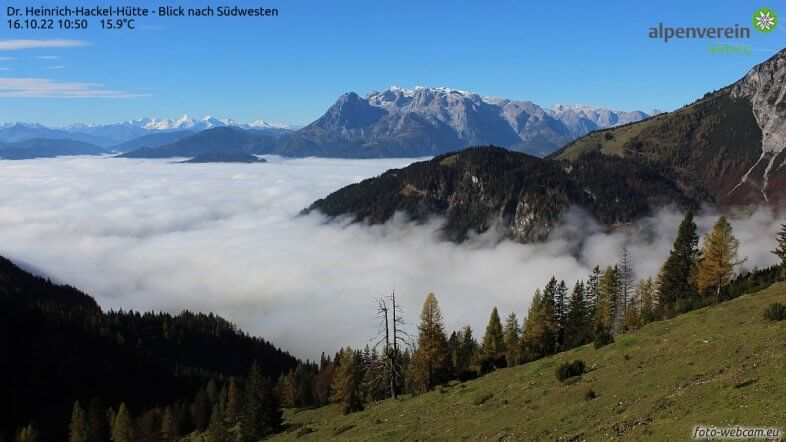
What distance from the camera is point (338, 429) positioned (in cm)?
4816

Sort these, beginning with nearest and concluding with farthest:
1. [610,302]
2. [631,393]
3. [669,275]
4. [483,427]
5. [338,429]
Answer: [631,393] < [483,427] < [338,429] < [669,275] < [610,302]

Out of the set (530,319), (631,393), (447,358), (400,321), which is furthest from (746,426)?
(530,319)

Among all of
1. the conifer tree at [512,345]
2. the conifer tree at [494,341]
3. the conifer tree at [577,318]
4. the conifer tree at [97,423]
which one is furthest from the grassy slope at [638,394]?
the conifer tree at [97,423]

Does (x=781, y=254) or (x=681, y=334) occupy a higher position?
(x=781, y=254)

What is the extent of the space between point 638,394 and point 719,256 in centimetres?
4706

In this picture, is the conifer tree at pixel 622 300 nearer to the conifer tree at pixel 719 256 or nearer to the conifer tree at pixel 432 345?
the conifer tree at pixel 719 256

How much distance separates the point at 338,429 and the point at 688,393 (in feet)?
109

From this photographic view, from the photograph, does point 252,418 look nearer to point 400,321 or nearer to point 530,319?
point 400,321

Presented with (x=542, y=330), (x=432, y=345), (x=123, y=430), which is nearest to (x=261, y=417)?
(x=432, y=345)

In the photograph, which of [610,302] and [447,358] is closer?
[447,358]

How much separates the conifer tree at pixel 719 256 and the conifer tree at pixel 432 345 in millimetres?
37071

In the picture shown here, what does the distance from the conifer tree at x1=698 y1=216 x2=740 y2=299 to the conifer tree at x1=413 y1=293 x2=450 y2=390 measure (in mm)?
37071

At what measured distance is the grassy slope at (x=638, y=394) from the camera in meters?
22.7

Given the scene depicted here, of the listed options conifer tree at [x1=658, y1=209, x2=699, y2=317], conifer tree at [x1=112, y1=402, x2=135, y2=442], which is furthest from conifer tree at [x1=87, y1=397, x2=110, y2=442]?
conifer tree at [x1=658, y1=209, x2=699, y2=317]
